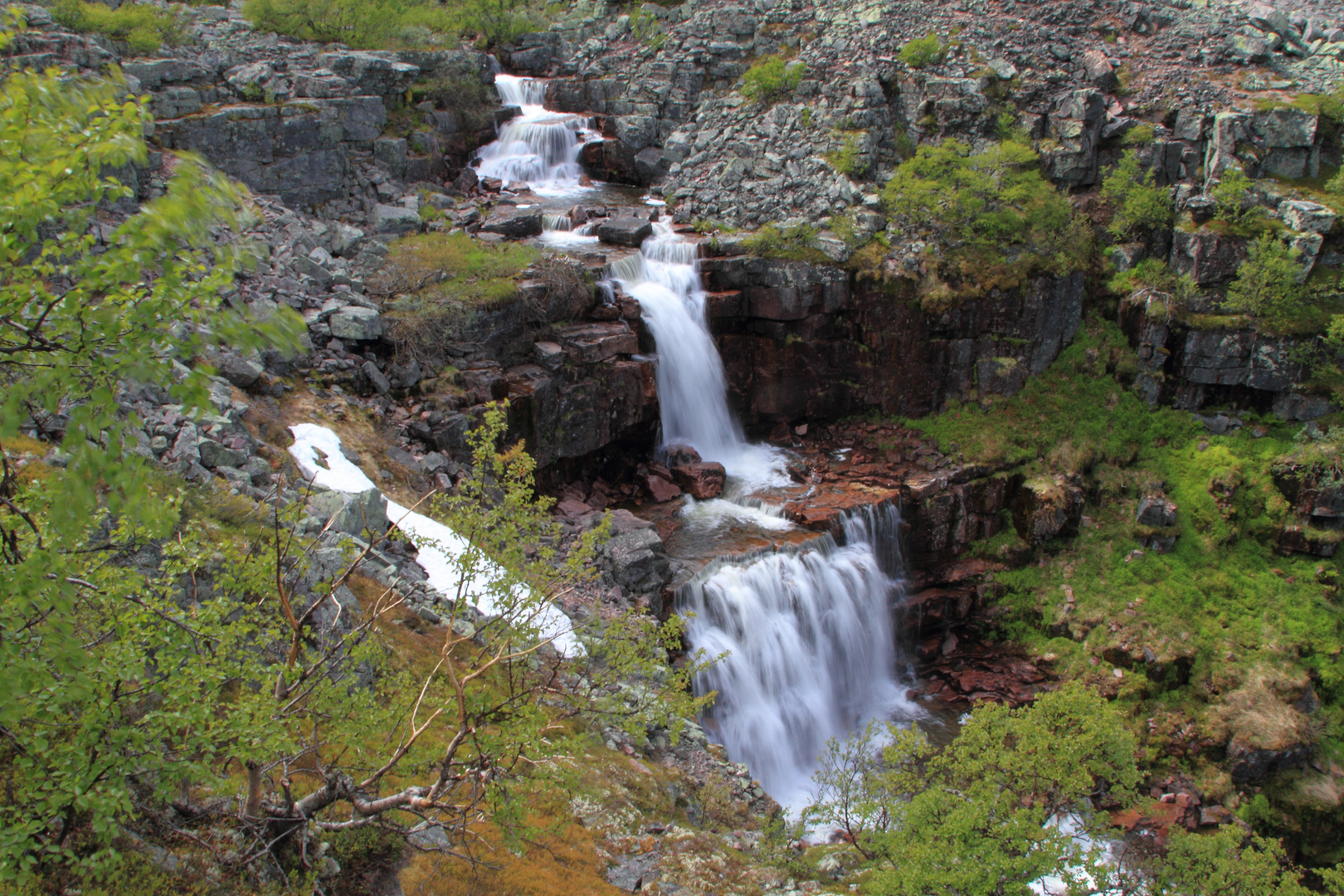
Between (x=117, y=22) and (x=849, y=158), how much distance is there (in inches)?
818

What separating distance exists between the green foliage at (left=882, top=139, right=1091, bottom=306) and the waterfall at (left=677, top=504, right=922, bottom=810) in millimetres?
7711

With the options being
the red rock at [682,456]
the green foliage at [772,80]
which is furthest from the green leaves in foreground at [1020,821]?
A: the green foliage at [772,80]

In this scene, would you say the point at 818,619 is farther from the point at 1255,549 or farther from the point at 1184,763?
the point at 1255,549

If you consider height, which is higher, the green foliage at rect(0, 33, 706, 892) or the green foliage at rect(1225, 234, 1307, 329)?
the green foliage at rect(0, 33, 706, 892)

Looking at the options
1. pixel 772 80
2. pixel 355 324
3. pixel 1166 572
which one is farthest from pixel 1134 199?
pixel 355 324

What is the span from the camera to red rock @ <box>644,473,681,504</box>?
780 inches

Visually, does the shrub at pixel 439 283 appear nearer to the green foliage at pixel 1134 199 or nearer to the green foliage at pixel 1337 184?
the green foliage at pixel 1134 199

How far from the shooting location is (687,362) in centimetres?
2181

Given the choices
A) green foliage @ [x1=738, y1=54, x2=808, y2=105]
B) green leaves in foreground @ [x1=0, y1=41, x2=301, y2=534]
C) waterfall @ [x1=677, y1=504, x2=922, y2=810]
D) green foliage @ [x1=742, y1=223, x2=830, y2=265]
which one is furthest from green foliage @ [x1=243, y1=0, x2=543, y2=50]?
green leaves in foreground @ [x1=0, y1=41, x2=301, y2=534]

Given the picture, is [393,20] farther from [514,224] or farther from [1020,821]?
[1020,821]

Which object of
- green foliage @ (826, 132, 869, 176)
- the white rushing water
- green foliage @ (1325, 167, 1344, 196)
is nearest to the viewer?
the white rushing water

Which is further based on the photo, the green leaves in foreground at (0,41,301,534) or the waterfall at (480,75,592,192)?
the waterfall at (480,75,592,192)

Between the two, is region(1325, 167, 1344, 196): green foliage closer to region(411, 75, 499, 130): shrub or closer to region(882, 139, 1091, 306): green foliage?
region(882, 139, 1091, 306): green foliage

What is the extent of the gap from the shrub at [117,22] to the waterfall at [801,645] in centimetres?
2060
